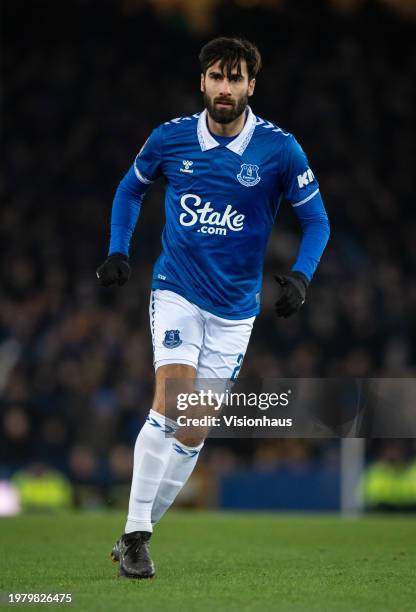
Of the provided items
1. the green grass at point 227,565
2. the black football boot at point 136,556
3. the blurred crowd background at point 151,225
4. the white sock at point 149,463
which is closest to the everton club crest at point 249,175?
the white sock at point 149,463

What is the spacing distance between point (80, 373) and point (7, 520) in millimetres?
4447

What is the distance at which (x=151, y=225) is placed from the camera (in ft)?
55.6

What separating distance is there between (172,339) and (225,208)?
66cm

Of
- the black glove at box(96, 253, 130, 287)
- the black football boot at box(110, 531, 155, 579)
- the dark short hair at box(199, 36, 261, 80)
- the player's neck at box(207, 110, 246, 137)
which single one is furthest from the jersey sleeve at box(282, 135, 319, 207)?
the black football boot at box(110, 531, 155, 579)

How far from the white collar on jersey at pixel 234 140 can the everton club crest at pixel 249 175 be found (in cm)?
8

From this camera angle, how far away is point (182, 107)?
18578 millimetres

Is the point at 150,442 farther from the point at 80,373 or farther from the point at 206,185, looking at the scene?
the point at 80,373

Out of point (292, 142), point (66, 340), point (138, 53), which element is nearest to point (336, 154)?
point (138, 53)

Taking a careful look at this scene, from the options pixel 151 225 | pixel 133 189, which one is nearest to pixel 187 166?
pixel 133 189

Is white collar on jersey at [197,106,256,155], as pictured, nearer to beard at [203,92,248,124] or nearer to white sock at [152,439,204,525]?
beard at [203,92,248,124]

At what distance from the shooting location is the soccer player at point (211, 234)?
18.5 ft

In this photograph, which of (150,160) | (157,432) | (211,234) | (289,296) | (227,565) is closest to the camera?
(289,296)

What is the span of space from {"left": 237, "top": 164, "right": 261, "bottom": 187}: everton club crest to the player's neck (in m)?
0.18

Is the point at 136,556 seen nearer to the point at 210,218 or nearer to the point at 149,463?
the point at 149,463
